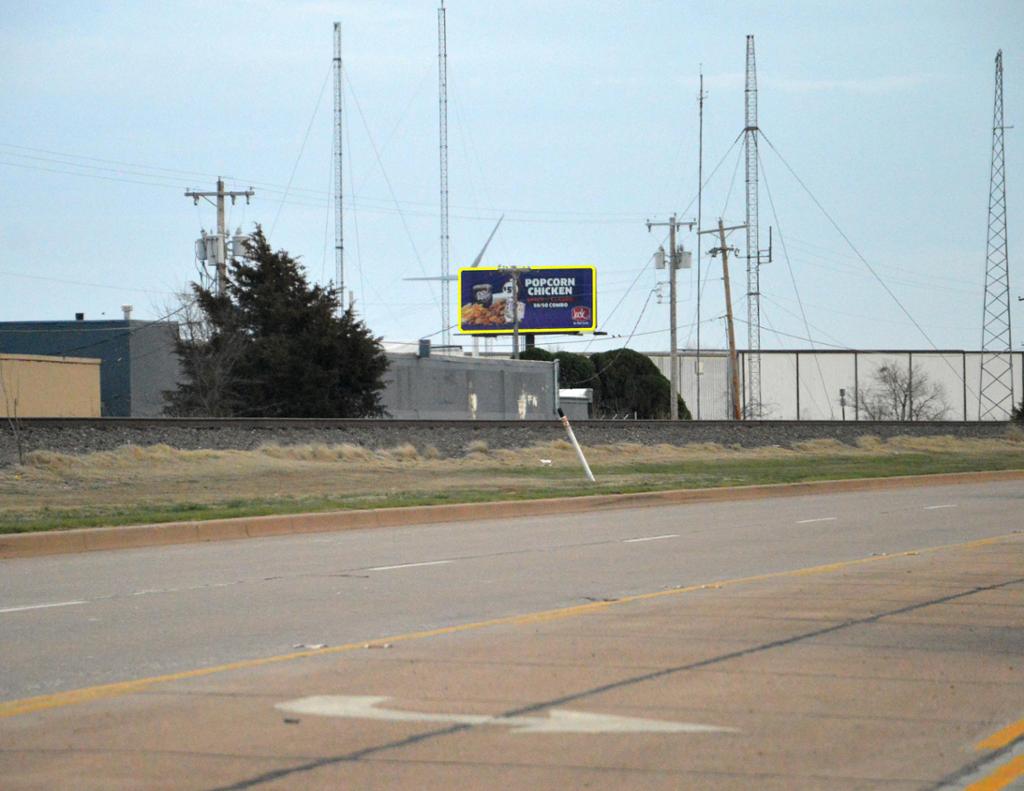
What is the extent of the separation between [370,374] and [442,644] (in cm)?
4628

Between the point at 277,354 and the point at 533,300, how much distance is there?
45.3 metres

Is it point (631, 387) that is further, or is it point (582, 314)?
point (582, 314)

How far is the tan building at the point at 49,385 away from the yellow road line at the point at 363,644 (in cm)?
3656

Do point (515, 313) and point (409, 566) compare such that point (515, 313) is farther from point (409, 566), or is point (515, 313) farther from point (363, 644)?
point (363, 644)

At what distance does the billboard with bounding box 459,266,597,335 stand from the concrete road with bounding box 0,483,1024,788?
8129 centimetres

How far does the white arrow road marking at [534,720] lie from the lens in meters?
6.53

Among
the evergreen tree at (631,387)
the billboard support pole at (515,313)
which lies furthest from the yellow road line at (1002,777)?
the evergreen tree at (631,387)

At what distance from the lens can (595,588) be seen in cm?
1225

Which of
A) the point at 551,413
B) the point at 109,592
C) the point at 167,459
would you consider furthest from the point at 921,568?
the point at 551,413

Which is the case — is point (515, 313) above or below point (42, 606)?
above

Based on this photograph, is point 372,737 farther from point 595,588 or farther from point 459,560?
point 459,560

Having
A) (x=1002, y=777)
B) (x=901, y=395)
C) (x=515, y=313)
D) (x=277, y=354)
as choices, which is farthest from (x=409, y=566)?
(x=901, y=395)

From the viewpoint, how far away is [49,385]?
48.6 meters

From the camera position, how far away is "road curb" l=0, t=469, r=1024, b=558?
17.0 meters
